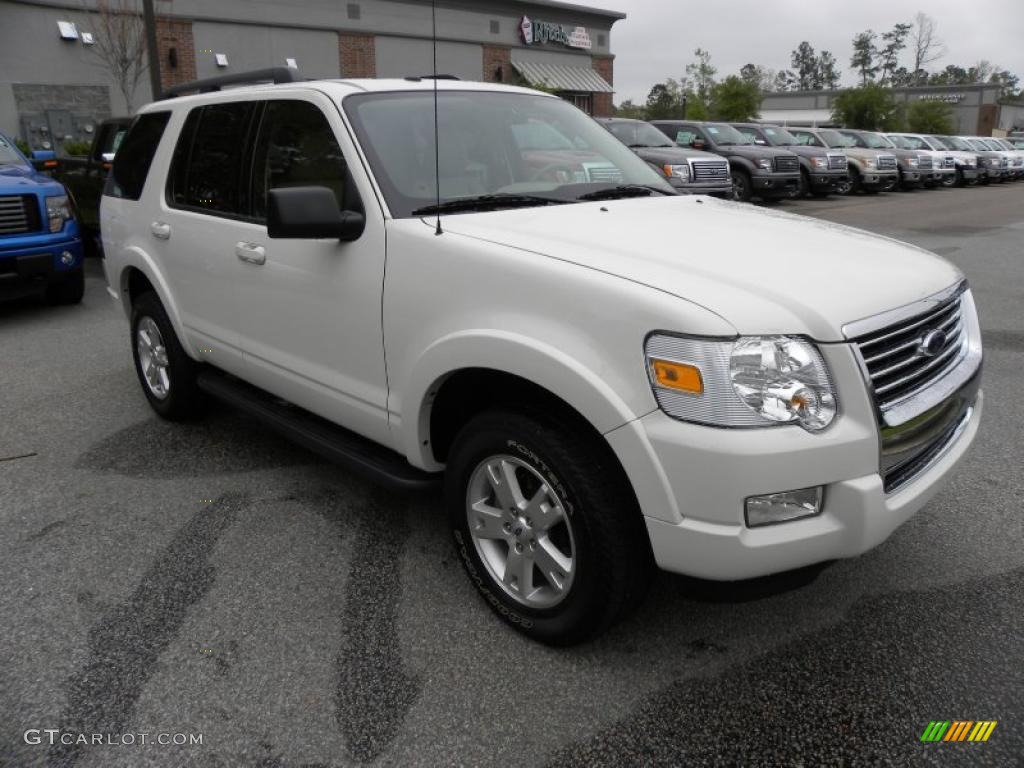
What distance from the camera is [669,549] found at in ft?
7.61

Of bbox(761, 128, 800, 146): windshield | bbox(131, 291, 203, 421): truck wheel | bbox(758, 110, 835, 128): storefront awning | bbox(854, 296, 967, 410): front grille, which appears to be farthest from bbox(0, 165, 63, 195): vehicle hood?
bbox(758, 110, 835, 128): storefront awning

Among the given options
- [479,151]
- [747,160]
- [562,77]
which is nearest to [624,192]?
[479,151]

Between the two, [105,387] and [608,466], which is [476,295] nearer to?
[608,466]

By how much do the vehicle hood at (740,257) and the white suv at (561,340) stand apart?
0.01m

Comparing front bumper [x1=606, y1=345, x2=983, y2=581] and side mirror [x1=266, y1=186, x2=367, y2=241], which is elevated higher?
side mirror [x1=266, y1=186, x2=367, y2=241]

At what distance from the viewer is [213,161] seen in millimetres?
4145

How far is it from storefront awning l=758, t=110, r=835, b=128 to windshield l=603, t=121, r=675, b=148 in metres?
47.5

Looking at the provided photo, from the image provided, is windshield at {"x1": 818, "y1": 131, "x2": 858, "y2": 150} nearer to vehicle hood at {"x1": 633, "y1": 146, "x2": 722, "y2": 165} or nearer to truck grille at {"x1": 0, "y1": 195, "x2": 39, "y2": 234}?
vehicle hood at {"x1": 633, "y1": 146, "x2": 722, "y2": 165}

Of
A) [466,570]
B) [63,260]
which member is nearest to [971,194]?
[63,260]

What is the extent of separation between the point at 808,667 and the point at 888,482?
0.69 meters

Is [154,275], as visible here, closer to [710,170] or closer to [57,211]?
[57,211]

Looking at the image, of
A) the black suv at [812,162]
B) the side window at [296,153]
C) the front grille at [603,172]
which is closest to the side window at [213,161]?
the side window at [296,153]

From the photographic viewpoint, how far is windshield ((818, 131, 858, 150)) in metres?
23.4

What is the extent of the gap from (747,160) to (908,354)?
16223 millimetres
